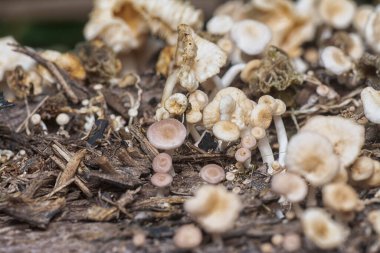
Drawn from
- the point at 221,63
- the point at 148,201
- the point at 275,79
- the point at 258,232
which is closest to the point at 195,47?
the point at 221,63

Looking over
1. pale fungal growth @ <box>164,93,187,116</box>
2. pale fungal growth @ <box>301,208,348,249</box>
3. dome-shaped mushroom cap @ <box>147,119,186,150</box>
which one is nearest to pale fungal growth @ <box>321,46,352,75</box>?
pale fungal growth @ <box>164,93,187,116</box>

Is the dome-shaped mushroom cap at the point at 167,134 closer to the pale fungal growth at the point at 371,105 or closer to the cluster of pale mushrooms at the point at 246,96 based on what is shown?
the cluster of pale mushrooms at the point at 246,96

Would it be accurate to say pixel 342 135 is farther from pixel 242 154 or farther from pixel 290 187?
pixel 242 154

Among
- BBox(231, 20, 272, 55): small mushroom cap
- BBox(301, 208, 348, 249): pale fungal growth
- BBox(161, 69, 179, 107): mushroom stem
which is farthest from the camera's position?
BBox(231, 20, 272, 55): small mushroom cap

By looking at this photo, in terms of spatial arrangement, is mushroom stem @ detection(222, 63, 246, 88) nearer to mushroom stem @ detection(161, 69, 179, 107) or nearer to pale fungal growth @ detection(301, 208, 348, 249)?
mushroom stem @ detection(161, 69, 179, 107)

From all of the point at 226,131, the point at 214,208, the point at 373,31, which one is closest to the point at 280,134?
the point at 226,131

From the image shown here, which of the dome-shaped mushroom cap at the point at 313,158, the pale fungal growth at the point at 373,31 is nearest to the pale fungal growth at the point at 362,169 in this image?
the dome-shaped mushroom cap at the point at 313,158

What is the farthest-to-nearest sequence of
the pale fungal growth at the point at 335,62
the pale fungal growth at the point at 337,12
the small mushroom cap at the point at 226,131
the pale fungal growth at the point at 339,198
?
the pale fungal growth at the point at 337,12, the pale fungal growth at the point at 335,62, the small mushroom cap at the point at 226,131, the pale fungal growth at the point at 339,198
